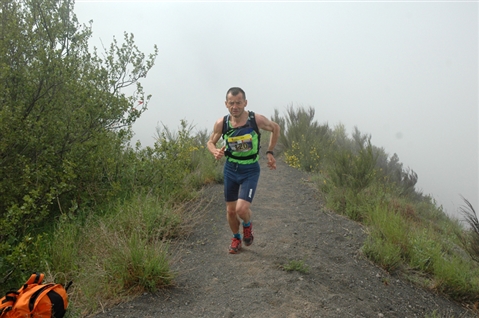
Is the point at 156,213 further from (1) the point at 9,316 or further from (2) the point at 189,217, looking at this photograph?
(1) the point at 9,316

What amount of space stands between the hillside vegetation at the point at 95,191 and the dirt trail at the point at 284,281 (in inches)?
8.9

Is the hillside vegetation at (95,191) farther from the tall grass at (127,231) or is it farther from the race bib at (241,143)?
the race bib at (241,143)

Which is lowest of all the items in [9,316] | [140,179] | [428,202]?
[9,316]

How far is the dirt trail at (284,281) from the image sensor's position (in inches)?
141

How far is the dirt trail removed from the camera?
3.58 meters

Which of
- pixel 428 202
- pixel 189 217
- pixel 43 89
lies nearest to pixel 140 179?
pixel 189 217

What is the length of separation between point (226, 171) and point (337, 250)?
176cm

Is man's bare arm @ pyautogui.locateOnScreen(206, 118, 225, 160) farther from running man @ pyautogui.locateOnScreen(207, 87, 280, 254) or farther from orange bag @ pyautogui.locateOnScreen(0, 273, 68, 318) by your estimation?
orange bag @ pyautogui.locateOnScreen(0, 273, 68, 318)

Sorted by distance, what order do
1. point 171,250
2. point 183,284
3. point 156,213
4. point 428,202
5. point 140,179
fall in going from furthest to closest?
point 428,202 < point 140,179 < point 156,213 < point 171,250 < point 183,284

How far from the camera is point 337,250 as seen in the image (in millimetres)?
5180

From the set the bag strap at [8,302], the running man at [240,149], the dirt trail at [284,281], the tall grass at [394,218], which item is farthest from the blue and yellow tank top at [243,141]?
the bag strap at [8,302]

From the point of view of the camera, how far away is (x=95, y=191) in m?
6.16

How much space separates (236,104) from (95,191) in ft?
9.61

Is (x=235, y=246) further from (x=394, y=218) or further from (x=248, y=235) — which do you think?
(x=394, y=218)
